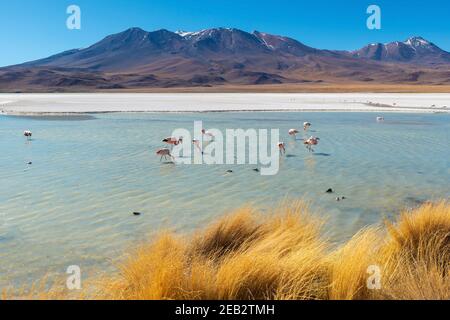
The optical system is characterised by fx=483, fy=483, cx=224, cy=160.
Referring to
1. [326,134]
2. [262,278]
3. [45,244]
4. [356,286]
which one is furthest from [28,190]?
[326,134]

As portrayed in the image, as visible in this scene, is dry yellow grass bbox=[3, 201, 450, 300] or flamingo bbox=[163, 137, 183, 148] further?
flamingo bbox=[163, 137, 183, 148]

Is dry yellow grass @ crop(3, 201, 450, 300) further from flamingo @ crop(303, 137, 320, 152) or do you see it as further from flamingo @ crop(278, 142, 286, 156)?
flamingo @ crop(303, 137, 320, 152)

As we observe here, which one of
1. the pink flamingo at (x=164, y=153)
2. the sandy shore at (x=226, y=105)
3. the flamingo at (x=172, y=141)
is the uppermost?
the sandy shore at (x=226, y=105)

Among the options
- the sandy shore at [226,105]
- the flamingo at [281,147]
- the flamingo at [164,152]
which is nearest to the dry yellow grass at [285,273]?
the flamingo at [164,152]

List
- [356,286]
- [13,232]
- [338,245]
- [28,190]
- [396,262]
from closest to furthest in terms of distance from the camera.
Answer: [356,286]
[396,262]
[338,245]
[13,232]
[28,190]

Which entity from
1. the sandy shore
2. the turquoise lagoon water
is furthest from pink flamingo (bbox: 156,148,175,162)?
the sandy shore

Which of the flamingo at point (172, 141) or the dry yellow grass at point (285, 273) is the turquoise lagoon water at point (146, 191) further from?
the dry yellow grass at point (285, 273)

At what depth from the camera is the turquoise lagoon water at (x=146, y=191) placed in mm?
5520

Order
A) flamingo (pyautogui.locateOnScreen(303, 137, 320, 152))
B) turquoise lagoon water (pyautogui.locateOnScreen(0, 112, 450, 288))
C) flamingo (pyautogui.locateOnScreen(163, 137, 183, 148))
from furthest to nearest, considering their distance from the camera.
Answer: flamingo (pyautogui.locateOnScreen(303, 137, 320, 152)) < flamingo (pyautogui.locateOnScreen(163, 137, 183, 148)) < turquoise lagoon water (pyautogui.locateOnScreen(0, 112, 450, 288))

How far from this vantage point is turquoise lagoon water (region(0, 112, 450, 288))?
217 inches

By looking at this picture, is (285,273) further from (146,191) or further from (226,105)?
(226,105)
